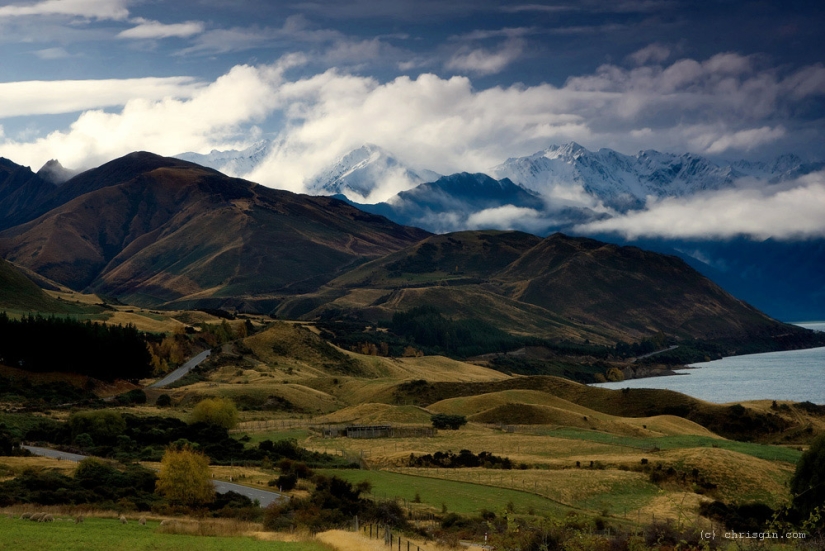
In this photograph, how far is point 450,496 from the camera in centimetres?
5459

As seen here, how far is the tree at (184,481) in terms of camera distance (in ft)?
158

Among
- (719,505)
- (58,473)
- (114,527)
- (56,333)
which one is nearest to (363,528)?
(114,527)

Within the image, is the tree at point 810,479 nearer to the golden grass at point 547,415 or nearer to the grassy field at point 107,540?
the grassy field at point 107,540

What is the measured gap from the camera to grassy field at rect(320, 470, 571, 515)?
169ft

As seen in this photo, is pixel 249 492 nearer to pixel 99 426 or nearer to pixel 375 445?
pixel 99 426

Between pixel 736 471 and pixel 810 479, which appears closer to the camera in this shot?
pixel 810 479

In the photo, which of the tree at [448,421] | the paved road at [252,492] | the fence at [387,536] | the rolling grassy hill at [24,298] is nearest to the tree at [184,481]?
the paved road at [252,492]

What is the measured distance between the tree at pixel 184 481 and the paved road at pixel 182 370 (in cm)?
6943

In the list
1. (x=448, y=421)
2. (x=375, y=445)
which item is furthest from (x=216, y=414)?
(x=448, y=421)

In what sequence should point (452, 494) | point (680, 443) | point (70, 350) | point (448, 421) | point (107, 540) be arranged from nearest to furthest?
1. point (107, 540)
2. point (452, 494)
3. point (680, 443)
4. point (448, 421)
5. point (70, 350)

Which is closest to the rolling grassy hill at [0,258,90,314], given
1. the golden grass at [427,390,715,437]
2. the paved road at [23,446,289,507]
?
the golden grass at [427,390,715,437]

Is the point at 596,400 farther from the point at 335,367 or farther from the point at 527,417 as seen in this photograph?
the point at 335,367

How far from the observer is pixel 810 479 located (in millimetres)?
53688

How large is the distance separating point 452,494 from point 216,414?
34992 mm
